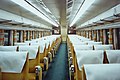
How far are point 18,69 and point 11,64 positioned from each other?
155 mm

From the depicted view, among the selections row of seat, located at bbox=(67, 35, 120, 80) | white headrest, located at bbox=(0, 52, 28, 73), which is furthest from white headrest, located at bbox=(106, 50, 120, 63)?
white headrest, located at bbox=(0, 52, 28, 73)

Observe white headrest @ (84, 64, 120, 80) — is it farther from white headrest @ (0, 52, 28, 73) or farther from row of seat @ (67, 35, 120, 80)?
white headrest @ (0, 52, 28, 73)

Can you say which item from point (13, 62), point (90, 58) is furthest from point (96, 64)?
point (13, 62)

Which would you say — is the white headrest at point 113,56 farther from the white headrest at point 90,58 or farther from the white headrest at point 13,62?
the white headrest at point 13,62

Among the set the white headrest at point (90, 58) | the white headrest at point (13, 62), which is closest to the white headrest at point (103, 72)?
the white headrest at point (90, 58)

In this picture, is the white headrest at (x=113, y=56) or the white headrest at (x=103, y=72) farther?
the white headrest at (x=113, y=56)

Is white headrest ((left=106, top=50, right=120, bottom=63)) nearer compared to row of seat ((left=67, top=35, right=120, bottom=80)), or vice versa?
row of seat ((left=67, top=35, right=120, bottom=80))

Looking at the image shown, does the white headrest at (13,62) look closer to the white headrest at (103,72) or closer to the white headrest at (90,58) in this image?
the white headrest at (90,58)

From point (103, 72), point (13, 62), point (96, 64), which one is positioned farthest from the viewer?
point (13, 62)

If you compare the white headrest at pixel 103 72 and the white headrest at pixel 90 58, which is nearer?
the white headrest at pixel 103 72

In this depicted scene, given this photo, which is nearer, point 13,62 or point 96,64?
point 96,64

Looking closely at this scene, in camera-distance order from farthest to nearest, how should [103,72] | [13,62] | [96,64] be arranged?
[13,62], [96,64], [103,72]

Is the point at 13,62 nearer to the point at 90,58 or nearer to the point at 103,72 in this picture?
the point at 90,58

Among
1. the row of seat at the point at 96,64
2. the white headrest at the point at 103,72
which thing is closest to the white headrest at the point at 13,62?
the row of seat at the point at 96,64
